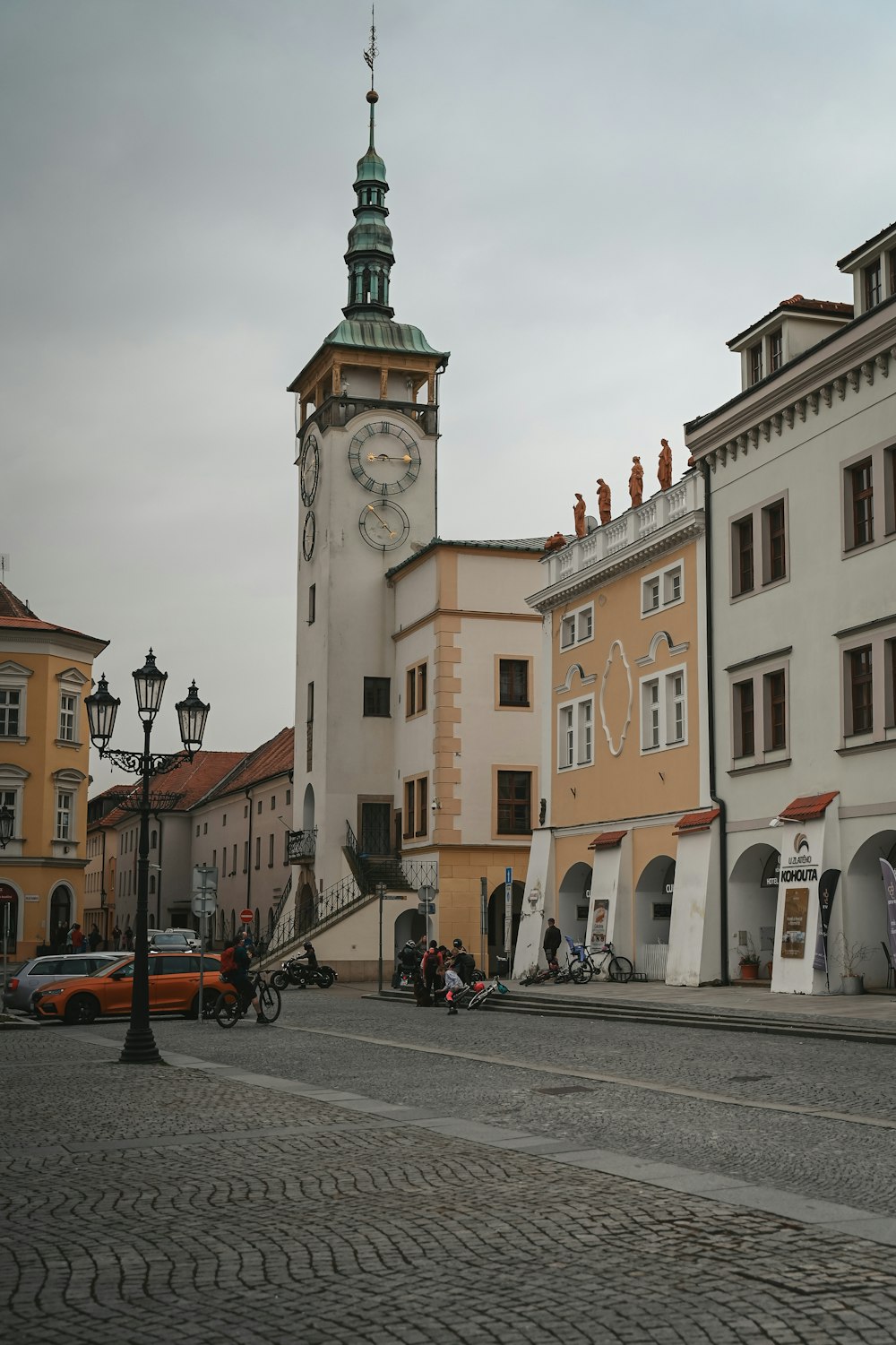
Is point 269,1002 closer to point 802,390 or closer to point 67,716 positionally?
point 802,390

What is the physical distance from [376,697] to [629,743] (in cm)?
1926

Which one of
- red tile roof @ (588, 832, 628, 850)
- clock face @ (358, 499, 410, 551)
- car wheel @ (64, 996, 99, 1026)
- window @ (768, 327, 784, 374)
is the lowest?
car wheel @ (64, 996, 99, 1026)

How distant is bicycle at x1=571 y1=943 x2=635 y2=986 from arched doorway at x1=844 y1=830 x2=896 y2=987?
31.6ft

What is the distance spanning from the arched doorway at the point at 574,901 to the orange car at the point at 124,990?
46.5 feet

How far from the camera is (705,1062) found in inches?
730

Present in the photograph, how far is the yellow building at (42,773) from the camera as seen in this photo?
2564 inches

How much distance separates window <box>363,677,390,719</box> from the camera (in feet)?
187

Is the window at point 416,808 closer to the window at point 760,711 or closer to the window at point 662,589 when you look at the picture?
the window at point 662,589

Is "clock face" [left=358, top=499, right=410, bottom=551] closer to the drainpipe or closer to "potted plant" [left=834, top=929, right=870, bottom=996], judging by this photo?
the drainpipe

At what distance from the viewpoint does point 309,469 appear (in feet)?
197

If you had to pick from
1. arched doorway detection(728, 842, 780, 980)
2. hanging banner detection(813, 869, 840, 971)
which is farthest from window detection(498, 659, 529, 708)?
hanging banner detection(813, 869, 840, 971)

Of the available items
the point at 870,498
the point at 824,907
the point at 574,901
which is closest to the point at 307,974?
the point at 574,901

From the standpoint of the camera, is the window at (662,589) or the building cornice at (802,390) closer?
the building cornice at (802,390)

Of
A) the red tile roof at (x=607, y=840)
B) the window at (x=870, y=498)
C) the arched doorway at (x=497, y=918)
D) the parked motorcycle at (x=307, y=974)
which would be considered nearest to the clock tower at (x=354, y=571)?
the arched doorway at (x=497, y=918)
